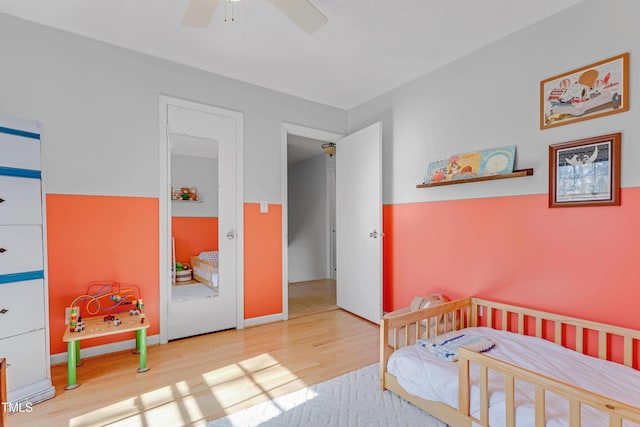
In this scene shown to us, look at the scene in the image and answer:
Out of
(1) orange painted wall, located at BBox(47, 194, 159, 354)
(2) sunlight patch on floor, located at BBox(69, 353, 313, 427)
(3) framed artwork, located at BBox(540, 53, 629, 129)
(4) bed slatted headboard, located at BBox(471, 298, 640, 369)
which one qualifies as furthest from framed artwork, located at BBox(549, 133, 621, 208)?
(1) orange painted wall, located at BBox(47, 194, 159, 354)

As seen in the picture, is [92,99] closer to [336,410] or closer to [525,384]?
[336,410]

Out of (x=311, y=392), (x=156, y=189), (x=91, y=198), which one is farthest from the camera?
(x=156, y=189)

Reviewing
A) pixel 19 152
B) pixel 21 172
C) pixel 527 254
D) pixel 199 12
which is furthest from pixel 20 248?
pixel 527 254

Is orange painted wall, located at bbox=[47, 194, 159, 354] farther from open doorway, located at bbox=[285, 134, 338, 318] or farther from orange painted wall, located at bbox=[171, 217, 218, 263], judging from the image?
open doorway, located at bbox=[285, 134, 338, 318]

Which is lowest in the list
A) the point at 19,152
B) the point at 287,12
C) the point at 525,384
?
A: the point at 525,384

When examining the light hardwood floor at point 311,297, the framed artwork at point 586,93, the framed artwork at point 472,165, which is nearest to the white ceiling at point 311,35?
the framed artwork at point 586,93

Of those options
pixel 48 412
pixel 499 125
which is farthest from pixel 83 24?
pixel 499 125

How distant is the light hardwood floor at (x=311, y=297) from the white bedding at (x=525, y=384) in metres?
1.80

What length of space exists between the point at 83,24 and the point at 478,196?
10.4ft

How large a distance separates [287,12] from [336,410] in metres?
2.20

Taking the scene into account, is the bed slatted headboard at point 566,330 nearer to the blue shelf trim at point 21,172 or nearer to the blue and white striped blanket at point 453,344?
the blue and white striped blanket at point 453,344

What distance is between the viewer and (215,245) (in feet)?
9.33

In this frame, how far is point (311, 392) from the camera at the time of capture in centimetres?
185

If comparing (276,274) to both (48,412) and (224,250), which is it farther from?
(48,412)
